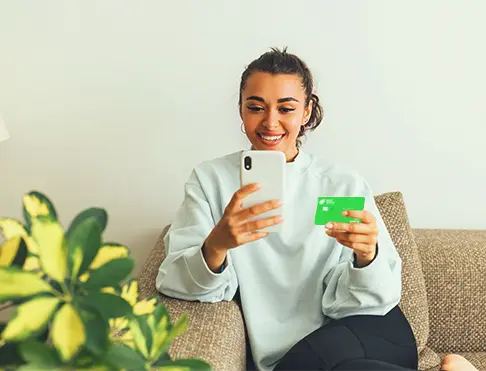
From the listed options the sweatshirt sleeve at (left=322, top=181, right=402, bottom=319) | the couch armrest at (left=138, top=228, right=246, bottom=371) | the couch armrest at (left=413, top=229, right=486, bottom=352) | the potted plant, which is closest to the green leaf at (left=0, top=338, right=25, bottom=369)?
the potted plant

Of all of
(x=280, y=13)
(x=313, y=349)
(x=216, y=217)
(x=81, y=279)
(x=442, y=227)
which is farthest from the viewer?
(x=442, y=227)

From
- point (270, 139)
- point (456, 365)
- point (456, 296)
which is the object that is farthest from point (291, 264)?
point (456, 296)

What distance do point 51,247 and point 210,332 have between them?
809 millimetres

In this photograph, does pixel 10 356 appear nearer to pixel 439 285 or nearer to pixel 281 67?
pixel 281 67

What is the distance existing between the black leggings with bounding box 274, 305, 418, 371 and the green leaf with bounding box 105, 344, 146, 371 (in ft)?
2.60

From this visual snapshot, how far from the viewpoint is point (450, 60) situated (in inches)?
74.0

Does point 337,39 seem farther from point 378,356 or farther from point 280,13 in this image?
point 378,356

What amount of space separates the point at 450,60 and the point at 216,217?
0.89m

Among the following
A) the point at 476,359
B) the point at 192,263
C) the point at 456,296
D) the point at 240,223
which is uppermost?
the point at 240,223

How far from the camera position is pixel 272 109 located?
1.45 meters

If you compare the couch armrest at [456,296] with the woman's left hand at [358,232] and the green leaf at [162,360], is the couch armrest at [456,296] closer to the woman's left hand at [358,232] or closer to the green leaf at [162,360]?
the woman's left hand at [358,232]

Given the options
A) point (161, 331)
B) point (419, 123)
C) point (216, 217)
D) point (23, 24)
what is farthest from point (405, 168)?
point (161, 331)

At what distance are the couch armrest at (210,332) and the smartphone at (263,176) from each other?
22 cm

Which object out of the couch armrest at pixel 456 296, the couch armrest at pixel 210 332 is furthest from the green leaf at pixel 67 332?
the couch armrest at pixel 456 296
